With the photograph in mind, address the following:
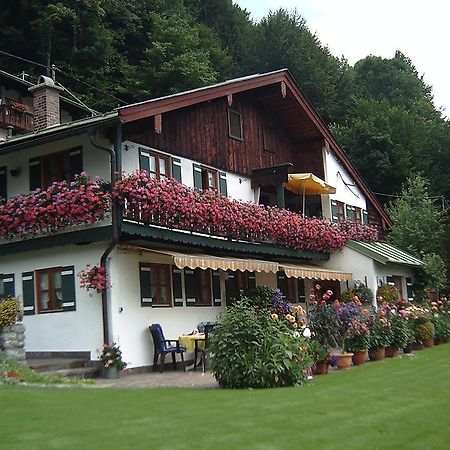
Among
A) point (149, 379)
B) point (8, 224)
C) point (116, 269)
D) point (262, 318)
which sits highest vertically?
point (8, 224)

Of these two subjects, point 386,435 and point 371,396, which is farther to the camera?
point 371,396

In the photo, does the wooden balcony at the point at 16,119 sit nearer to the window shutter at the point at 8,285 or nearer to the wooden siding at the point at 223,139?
the wooden siding at the point at 223,139

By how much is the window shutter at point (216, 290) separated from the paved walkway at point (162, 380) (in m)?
4.14

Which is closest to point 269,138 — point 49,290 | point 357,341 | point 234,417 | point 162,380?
point 357,341

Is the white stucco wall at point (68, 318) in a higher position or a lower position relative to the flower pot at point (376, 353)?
higher

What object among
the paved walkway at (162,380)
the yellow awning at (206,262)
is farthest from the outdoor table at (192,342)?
the yellow awning at (206,262)

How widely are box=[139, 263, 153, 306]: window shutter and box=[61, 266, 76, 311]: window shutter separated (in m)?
1.69

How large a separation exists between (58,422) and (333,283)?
19.4m

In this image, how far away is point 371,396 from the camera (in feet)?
33.1

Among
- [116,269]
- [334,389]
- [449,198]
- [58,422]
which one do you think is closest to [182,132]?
Result: [116,269]

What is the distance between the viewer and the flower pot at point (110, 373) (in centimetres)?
1522

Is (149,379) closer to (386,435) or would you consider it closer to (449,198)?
(386,435)

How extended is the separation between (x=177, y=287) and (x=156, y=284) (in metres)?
0.95

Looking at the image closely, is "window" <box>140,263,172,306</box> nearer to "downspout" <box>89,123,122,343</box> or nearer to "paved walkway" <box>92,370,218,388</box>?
"downspout" <box>89,123,122,343</box>
